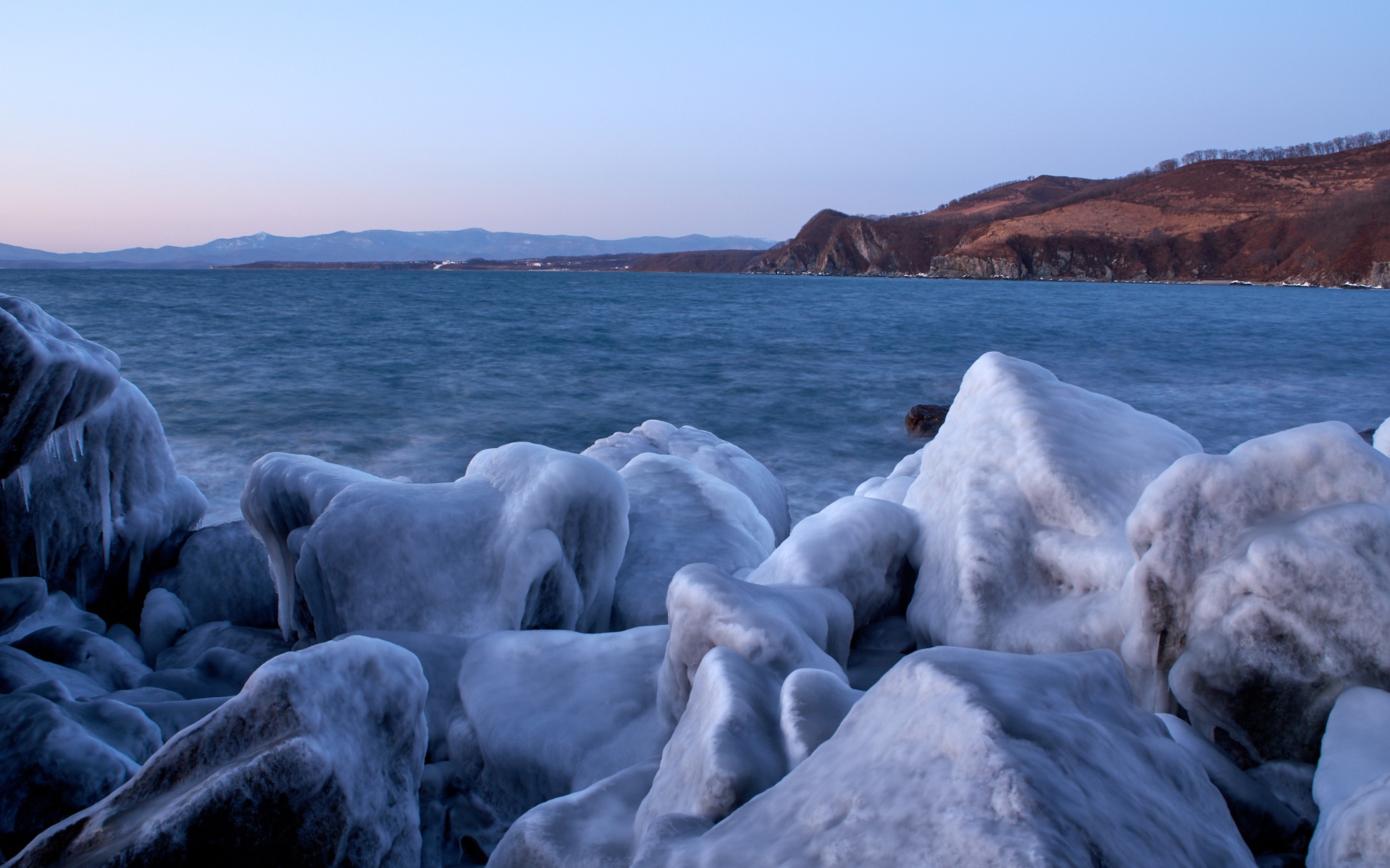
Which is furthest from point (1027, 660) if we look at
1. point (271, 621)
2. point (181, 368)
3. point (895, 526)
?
point (181, 368)

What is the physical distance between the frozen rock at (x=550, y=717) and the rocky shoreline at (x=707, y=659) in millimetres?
11

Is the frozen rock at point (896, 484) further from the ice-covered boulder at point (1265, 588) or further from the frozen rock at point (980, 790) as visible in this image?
the frozen rock at point (980, 790)

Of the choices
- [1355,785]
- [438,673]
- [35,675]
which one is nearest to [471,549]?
[438,673]

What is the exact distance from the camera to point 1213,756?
219 cm

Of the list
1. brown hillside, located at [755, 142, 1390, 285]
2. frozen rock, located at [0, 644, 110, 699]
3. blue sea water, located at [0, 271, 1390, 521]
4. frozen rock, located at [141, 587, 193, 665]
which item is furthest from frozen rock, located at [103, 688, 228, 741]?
brown hillside, located at [755, 142, 1390, 285]

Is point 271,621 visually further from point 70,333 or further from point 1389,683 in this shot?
point 1389,683

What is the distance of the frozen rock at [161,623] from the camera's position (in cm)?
442

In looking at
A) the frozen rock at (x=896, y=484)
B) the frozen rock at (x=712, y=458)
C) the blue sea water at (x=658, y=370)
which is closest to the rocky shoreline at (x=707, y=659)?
the frozen rock at (x=896, y=484)

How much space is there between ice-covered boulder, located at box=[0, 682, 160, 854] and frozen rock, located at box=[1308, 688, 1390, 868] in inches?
118

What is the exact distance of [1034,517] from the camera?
11.1 ft

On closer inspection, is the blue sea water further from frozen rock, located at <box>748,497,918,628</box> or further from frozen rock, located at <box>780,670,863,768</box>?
frozen rock, located at <box>780,670,863,768</box>

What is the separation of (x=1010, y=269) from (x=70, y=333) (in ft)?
300

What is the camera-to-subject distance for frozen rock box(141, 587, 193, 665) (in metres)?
4.42

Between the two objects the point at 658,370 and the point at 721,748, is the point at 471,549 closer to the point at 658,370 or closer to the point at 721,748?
the point at 721,748
